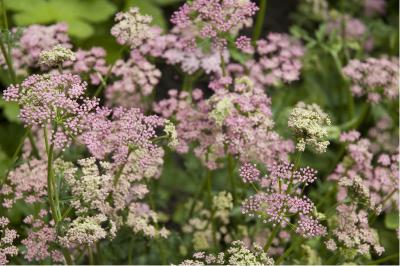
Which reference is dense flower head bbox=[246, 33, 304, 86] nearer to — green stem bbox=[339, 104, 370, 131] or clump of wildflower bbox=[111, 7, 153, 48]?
green stem bbox=[339, 104, 370, 131]

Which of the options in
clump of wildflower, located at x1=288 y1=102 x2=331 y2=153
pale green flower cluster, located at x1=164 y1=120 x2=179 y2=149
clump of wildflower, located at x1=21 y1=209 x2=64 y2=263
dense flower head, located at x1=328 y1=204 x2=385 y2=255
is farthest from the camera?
dense flower head, located at x1=328 y1=204 x2=385 y2=255

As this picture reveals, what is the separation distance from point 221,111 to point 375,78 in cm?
115

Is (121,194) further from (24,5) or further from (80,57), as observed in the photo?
(24,5)

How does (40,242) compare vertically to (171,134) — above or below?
below

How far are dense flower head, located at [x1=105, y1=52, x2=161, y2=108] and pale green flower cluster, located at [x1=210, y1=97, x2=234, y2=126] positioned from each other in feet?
1.72

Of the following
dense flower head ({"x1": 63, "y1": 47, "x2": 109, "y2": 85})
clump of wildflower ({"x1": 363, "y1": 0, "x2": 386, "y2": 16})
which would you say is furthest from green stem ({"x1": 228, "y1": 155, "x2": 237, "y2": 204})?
clump of wildflower ({"x1": 363, "y1": 0, "x2": 386, "y2": 16})

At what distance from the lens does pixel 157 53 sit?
10.1 ft

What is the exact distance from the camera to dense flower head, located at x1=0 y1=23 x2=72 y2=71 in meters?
3.03

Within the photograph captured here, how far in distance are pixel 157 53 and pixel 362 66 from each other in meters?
1.19

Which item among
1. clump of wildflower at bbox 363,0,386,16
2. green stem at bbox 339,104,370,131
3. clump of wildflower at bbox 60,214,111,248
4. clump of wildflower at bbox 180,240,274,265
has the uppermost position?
clump of wildflower at bbox 363,0,386,16

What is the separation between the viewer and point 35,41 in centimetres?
302

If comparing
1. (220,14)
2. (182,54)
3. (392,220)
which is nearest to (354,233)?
(392,220)

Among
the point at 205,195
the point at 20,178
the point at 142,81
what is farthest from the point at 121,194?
the point at 205,195

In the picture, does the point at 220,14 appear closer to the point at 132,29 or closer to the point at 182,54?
the point at 132,29
